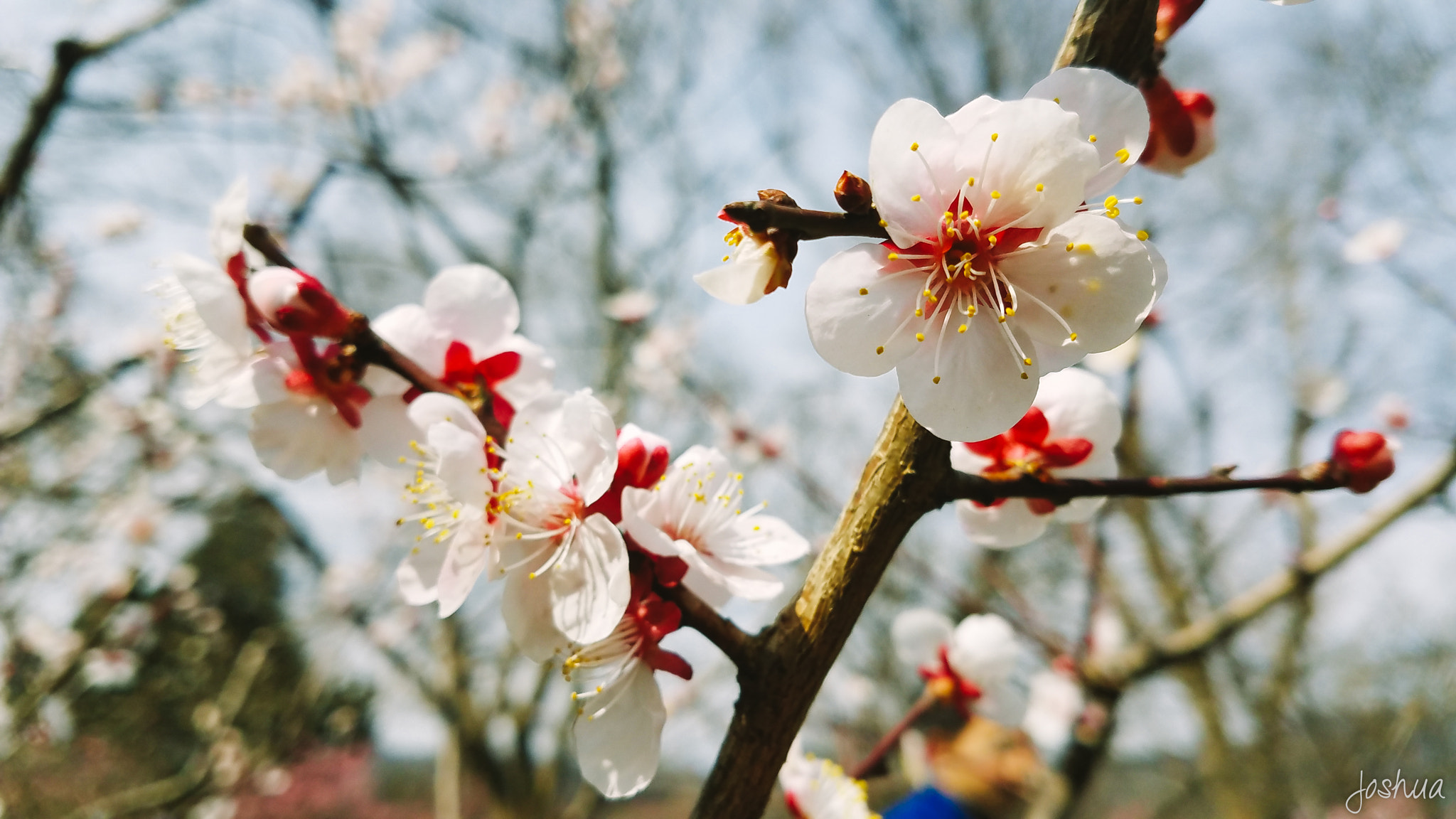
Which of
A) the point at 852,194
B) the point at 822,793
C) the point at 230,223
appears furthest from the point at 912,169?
the point at 822,793

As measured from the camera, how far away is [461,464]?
68 centimetres

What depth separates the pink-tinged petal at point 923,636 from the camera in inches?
55.2

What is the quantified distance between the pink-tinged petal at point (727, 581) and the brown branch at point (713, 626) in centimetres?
3

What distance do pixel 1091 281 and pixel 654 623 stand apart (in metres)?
0.46

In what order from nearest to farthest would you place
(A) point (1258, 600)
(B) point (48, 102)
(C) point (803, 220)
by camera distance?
(C) point (803, 220) → (B) point (48, 102) → (A) point (1258, 600)

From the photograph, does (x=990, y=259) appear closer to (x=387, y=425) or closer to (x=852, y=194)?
(x=852, y=194)

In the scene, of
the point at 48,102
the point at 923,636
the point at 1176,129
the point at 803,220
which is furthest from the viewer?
the point at 48,102

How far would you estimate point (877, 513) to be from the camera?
62cm

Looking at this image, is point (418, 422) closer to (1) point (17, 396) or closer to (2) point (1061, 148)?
(2) point (1061, 148)

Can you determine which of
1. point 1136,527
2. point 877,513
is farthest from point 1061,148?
point 1136,527

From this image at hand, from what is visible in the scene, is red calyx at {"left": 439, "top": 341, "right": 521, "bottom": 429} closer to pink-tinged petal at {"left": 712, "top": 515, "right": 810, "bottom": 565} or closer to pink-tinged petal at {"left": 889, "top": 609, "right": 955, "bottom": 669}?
pink-tinged petal at {"left": 712, "top": 515, "right": 810, "bottom": 565}

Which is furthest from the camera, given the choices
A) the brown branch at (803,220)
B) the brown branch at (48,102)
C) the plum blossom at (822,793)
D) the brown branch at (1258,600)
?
the brown branch at (1258,600)

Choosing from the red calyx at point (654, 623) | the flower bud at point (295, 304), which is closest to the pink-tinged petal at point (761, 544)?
the red calyx at point (654, 623)

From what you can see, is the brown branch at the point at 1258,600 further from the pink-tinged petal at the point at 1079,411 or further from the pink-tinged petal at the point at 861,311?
the pink-tinged petal at the point at 861,311
